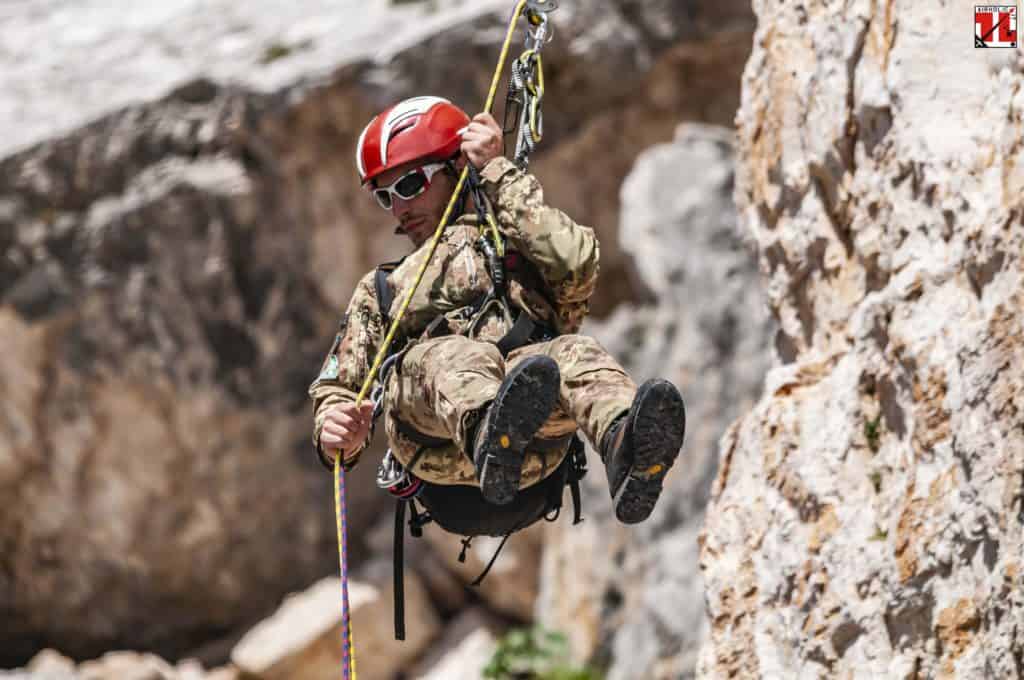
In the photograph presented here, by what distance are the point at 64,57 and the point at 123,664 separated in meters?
7.02

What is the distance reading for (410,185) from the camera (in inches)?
203

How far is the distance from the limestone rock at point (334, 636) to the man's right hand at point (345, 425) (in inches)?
377

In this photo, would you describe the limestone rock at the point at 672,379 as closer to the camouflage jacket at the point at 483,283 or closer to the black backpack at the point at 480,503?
the black backpack at the point at 480,503

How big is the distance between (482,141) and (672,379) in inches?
280

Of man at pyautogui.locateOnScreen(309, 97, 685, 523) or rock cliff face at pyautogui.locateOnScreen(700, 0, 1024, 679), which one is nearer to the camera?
man at pyautogui.locateOnScreen(309, 97, 685, 523)

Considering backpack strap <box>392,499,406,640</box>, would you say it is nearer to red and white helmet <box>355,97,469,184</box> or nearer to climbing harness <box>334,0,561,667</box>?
climbing harness <box>334,0,561,667</box>

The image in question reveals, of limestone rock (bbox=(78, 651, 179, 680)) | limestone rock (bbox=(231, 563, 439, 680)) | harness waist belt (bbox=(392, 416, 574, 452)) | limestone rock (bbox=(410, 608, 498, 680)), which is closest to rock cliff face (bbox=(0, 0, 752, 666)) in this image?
limestone rock (bbox=(78, 651, 179, 680))

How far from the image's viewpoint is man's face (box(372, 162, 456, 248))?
5164 millimetres

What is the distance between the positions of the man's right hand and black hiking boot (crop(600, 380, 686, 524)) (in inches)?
41.4

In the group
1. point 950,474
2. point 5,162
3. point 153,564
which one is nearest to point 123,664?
point 153,564

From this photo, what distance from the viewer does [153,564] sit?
1496cm

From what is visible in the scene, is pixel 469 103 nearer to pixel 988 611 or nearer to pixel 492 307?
pixel 492 307

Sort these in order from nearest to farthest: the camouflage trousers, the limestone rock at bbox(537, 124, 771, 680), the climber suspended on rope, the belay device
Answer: the camouflage trousers, the climber suspended on rope, the belay device, the limestone rock at bbox(537, 124, 771, 680)

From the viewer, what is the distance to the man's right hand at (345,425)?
15.5ft
